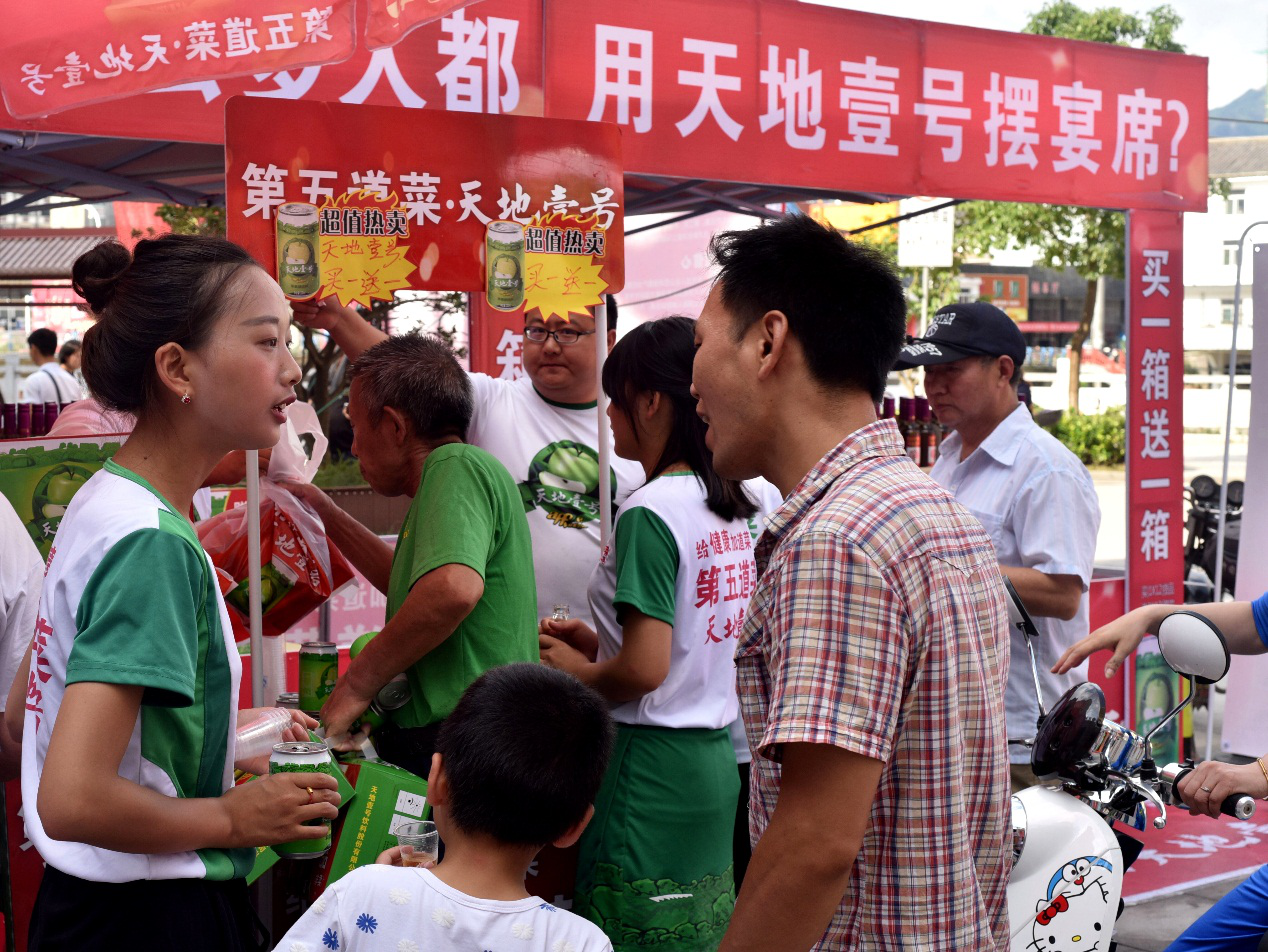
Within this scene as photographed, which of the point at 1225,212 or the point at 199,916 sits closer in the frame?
the point at 199,916

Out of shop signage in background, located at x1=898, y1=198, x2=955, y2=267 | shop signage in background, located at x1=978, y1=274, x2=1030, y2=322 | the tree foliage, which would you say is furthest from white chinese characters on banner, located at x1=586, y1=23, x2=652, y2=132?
shop signage in background, located at x1=978, y1=274, x2=1030, y2=322

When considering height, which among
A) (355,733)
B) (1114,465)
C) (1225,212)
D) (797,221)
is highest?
(1225,212)

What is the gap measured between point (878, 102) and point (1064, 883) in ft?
10.7

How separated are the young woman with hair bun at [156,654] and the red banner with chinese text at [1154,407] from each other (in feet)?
15.4

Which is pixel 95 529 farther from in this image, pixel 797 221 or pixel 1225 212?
pixel 1225 212

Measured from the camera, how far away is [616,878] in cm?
249

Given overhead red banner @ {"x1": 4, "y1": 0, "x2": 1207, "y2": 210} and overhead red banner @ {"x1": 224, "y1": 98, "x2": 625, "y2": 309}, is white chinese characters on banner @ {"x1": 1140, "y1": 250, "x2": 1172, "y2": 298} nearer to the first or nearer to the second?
overhead red banner @ {"x1": 4, "y1": 0, "x2": 1207, "y2": 210}

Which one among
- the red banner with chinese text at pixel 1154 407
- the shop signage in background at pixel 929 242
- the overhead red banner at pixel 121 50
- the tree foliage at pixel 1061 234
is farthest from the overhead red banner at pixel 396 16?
the tree foliage at pixel 1061 234

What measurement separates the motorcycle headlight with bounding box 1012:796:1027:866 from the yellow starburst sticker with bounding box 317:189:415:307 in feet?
5.56

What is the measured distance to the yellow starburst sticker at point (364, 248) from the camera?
8.86 feet

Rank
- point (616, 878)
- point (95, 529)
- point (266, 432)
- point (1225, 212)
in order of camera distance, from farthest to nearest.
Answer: point (1225, 212), point (616, 878), point (266, 432), point (95, 529)

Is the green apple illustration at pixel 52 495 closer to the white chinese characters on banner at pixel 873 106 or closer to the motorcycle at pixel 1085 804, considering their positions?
the white chinese characters on banner at pixel 873 106

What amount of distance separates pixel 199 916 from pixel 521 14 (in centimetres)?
323

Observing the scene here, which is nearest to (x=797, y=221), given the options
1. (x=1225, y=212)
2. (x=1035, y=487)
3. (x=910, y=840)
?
(x=910, y=840)
